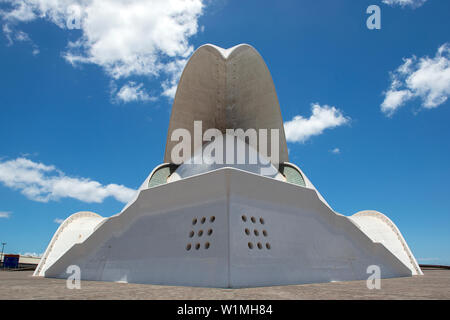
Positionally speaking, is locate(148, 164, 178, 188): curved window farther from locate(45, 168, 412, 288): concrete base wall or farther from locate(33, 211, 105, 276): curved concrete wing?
locate(33, 211, 105, 276): curved concrete wing

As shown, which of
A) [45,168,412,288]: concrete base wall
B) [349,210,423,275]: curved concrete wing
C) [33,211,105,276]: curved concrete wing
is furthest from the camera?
[349,210,423,275]: curved concrete wing

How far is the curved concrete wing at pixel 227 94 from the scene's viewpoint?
697 inches

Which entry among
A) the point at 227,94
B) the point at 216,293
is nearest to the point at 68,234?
the point at 227,94

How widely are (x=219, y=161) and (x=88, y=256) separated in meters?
6.48

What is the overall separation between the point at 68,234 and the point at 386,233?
20.4m

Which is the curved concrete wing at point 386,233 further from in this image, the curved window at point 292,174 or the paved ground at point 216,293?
the paved ground at point 216,293

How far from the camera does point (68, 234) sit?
719 inches

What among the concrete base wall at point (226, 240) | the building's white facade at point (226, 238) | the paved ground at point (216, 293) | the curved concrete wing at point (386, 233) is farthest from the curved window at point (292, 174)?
the paved ground at point (216, 293)

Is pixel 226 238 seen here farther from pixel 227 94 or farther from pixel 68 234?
pixel 68 234

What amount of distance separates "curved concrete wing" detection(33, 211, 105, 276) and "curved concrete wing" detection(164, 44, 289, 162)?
22.1ft

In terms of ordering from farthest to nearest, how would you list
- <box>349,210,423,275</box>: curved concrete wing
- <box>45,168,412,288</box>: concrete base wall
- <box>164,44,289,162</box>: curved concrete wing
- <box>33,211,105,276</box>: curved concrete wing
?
<box>349,210,423,275</box>: curved concrete wing
<box>164,44,289,162</box>: curved concrete wing
<box>33,211,105,276</box>: curved concrete wing
<box>45,168,412,288</box>: concrete base wall

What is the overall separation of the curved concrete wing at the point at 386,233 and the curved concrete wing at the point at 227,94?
7.87 m

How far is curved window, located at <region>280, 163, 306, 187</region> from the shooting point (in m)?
14.7

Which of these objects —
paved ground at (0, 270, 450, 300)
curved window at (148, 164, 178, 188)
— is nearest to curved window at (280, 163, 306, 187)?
curved window at (148, 164, 178, 188)
